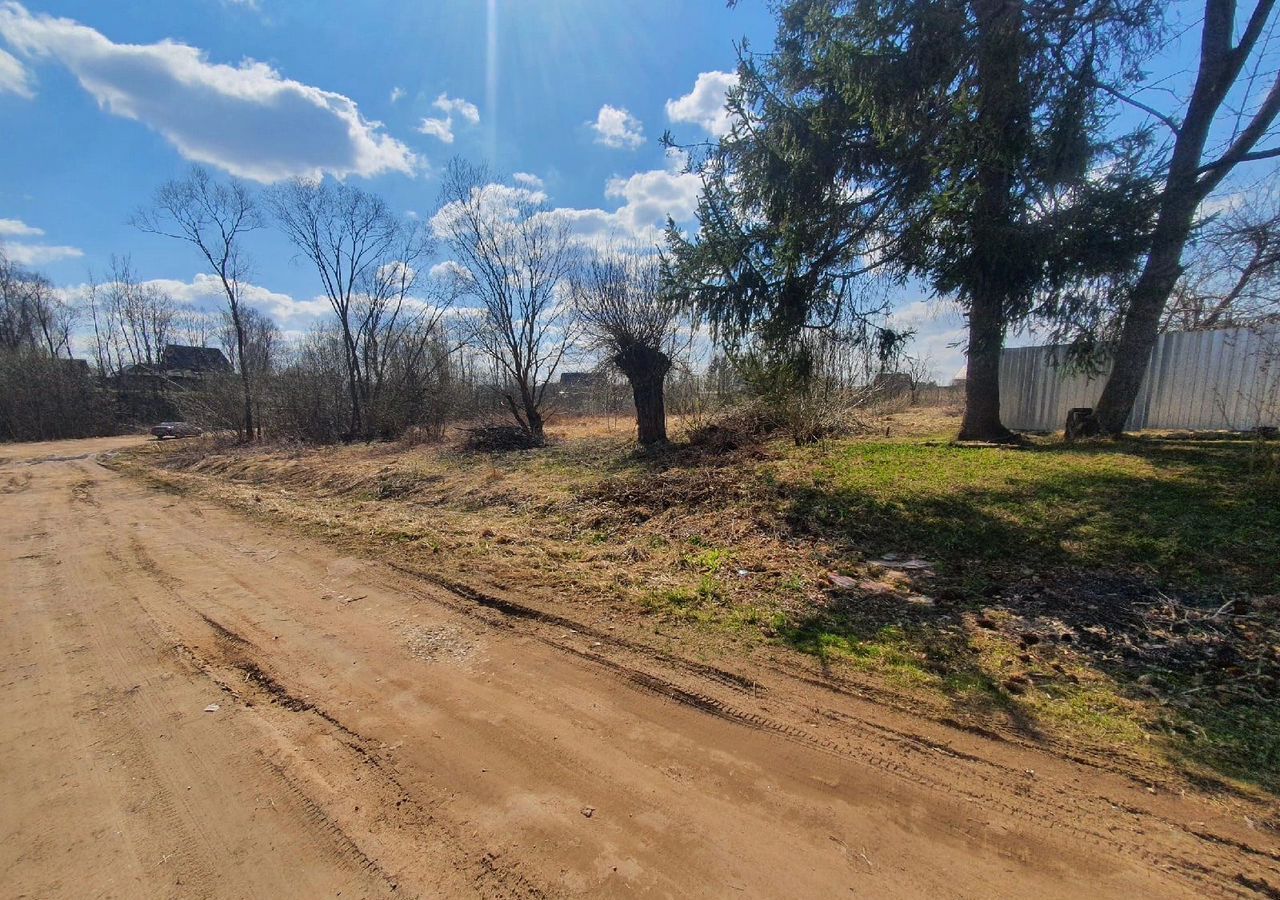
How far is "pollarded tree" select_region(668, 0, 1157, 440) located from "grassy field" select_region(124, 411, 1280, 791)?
229 centimetres

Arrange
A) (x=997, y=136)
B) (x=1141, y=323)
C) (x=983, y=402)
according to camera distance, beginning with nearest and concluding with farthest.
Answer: (x=997, y=136) → (x=1141, y=323) → (x=983, y=402)

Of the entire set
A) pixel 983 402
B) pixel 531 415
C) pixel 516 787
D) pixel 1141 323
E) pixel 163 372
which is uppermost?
pixel 163 372

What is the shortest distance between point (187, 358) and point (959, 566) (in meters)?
63.7

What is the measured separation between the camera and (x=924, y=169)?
265 inches

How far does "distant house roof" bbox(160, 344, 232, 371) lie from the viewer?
46125mm

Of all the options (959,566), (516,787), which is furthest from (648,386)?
(516,787)

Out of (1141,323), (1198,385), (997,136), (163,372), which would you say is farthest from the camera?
(163,372)

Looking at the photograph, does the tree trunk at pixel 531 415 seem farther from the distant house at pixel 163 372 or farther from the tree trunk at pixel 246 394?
the distant house at pixel 163 372

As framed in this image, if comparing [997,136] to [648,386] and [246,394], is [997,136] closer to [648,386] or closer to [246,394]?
[648,386]

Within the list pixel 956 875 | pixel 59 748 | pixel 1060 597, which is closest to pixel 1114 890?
pixel 956 875

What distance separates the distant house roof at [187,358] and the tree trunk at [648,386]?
49.0 meters

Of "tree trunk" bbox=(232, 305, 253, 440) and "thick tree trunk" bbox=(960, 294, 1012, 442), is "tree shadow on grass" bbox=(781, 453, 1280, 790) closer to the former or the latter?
"thick tree trunk" bbox=(960, 294, 1012, 442)

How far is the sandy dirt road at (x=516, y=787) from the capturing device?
1.96 meters

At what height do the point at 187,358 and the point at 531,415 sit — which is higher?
the point at 187,358
